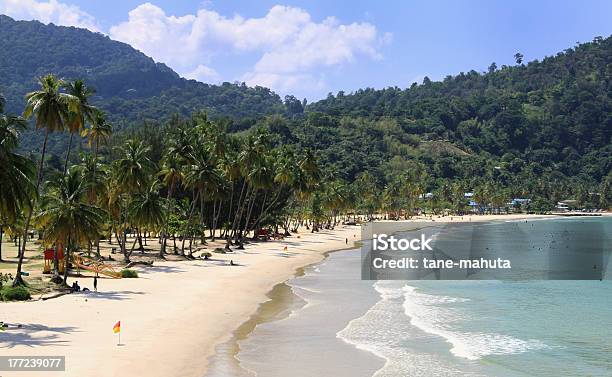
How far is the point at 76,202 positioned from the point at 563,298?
37.9m

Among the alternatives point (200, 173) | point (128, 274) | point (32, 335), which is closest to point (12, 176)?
point (32, 335)

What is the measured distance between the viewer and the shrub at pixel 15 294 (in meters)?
35.9

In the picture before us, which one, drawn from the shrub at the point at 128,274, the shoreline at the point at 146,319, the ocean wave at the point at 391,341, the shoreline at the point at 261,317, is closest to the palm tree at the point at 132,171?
the shoreline at the point at 146,319

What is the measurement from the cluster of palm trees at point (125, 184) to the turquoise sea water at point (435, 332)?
14.0 meters

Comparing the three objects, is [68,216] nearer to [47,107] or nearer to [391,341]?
[47,107]

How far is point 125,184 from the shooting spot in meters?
57.5

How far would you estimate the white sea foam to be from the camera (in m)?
31.9

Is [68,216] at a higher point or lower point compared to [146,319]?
higher

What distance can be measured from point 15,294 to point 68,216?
5.91 metres

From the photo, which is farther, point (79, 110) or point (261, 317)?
point (79, 110)

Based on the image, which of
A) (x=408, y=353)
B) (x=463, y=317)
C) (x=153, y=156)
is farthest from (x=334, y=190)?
(x=408, y=353)

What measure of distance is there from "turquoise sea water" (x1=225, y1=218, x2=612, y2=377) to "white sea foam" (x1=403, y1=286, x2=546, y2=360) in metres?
0.06

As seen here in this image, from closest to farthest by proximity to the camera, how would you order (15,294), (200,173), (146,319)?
(146,319) < (15,294) < (200,173)

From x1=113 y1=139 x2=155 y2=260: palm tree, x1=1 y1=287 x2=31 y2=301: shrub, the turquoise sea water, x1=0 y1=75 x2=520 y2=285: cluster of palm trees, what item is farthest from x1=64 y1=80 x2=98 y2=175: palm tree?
the turquoise sea water
